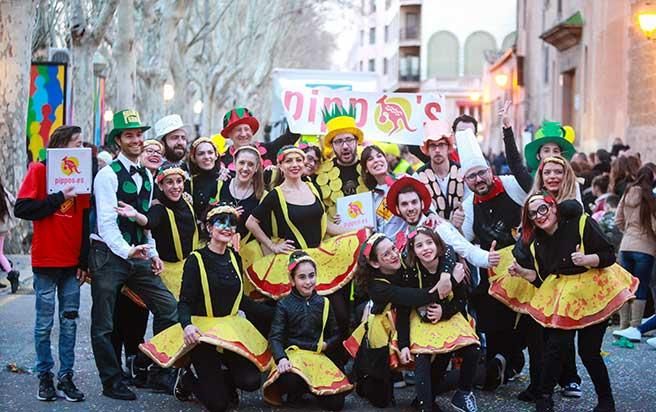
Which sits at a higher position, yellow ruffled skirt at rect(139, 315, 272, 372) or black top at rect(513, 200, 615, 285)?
black top at rect(513, 200, 615, 285)

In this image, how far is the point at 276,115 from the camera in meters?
21.2

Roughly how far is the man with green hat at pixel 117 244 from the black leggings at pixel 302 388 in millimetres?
1101

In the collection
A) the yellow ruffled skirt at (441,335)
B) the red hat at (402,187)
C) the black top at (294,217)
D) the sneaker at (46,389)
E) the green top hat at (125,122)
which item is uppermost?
the green top hat at (125,122)

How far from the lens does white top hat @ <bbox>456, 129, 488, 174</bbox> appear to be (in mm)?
7969

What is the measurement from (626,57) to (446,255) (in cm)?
1749

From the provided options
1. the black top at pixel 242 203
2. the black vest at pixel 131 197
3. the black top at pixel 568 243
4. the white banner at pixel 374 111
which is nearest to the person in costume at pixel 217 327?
the black vest at pixel 131 197

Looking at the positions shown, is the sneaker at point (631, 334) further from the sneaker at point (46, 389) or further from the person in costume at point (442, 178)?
the sneaker at point (46, 389)

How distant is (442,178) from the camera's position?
865cm

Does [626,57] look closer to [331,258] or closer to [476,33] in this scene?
[331,258]

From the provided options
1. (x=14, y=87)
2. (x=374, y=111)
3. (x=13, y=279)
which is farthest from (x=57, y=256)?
(x=14, y=87)

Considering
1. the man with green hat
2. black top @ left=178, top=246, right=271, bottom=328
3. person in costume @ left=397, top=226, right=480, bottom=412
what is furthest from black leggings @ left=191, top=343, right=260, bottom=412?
person in costume @ left=397, top=226, right=480, bottom=412

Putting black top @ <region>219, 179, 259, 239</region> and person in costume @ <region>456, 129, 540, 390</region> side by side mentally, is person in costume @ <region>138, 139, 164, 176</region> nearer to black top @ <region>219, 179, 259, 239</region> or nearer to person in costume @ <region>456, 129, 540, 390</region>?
black top @ <region>219, 179, 259, 239</region>

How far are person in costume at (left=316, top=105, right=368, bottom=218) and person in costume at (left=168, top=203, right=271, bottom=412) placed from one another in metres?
1.29

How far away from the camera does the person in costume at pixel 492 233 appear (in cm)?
800
